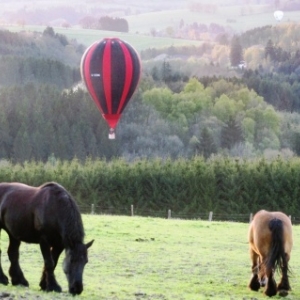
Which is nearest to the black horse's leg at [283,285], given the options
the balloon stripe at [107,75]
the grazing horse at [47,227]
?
the grazing horse at [47,227]

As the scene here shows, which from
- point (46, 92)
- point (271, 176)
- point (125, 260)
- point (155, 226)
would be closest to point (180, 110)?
point (46, 92)

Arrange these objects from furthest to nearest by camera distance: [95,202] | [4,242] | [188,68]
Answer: [188,68], [95,202], [4,242]

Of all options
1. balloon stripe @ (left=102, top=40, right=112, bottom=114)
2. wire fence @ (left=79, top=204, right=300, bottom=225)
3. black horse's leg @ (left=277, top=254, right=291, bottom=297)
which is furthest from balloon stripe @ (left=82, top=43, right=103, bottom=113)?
black horse's leg @ (left=277, top=254, right=291, bottom=297)

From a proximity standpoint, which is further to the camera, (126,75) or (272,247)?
(126,75)

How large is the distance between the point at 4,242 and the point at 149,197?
37033 mm

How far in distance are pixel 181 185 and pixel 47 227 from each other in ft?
152

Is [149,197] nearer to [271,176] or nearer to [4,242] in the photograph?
[271,176]

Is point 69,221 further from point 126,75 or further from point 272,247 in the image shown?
point 126,75

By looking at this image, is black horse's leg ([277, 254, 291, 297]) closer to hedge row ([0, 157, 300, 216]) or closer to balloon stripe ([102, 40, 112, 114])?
balloon stripe ([102, 40, 112, 114])

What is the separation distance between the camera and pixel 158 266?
16.5 m

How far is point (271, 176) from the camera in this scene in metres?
58.6

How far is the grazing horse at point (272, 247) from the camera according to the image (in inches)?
517

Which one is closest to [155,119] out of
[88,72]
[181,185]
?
[181,185]

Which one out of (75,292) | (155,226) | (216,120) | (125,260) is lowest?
(216,120)
